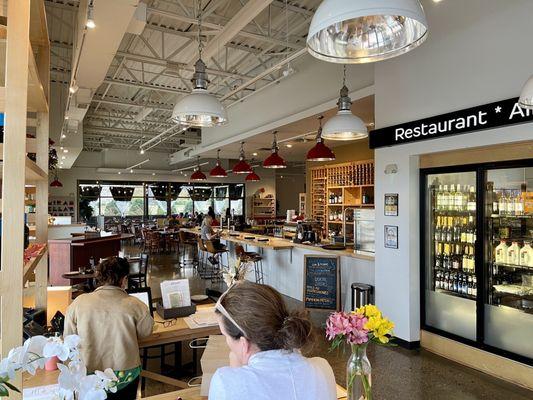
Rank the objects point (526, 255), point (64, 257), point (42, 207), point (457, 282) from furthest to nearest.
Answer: point (64, 257)
point (457, 282)
point (526, 255)
point (42, 207)

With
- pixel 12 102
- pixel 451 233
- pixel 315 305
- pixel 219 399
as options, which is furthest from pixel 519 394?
pixel 12 102

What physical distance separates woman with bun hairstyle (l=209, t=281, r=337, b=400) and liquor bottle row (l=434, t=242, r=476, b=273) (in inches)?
147

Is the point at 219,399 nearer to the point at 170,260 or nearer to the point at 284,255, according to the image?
the point at 284,255

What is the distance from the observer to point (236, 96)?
994 centimetres

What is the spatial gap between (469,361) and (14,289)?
4.53m

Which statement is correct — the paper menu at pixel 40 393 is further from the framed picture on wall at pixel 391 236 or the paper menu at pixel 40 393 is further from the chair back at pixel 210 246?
the chair back at pixel 210 246

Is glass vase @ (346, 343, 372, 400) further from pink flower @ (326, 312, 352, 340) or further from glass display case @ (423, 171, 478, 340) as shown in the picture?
glass display case @ (423, 171, 478, 340)

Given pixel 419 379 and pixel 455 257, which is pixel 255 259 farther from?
pixel 419 379

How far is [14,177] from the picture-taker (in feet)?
4.29

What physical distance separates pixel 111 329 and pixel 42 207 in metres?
0.93

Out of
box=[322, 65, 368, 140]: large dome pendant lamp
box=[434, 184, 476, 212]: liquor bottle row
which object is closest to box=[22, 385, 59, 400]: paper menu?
box=[322, 65, 368, 140]: large dome pendant lamp

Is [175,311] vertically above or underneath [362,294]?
above

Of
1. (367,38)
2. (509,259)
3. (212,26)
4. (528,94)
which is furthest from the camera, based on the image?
(212,26)

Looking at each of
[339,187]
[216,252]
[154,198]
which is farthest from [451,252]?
[154,198]
